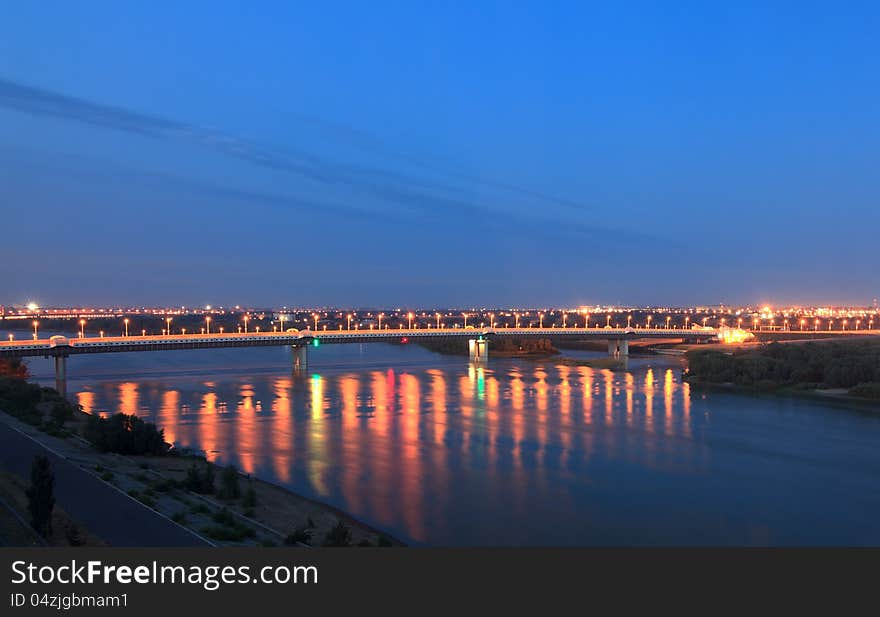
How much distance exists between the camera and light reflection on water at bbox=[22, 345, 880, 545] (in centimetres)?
1315

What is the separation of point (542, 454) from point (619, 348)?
39580 millimetres

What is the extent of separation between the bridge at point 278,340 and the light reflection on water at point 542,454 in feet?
8.06

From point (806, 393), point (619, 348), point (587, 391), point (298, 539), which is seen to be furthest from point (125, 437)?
point (619, 348)

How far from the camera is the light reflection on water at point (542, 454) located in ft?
43.1

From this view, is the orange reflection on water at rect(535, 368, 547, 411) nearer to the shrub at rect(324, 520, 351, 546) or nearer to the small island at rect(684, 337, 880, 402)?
the small island at rect(684, 337, 880, 402)

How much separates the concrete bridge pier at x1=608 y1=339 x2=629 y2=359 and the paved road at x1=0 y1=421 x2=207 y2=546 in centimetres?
4849

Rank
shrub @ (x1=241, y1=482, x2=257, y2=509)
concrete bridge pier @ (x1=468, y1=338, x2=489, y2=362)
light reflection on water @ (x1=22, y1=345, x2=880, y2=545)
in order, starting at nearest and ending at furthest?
shrub @ (x1=241, y1=482, x2=257, y2=509), light reflection on water @ (x1=22, y1=345, x2=880, y2=545), concrete bridge pier @ (x1=468, y1=338, x2=489, y2=362)

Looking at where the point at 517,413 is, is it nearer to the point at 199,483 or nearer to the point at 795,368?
the point at 199,483

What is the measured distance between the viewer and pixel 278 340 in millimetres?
46938

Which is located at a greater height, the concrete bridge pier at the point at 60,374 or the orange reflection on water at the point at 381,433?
the concrete bridge pier at the point at 60,374

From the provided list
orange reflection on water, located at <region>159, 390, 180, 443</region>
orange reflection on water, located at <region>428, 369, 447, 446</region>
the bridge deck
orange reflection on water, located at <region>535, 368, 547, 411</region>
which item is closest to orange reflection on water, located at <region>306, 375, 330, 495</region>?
orange reflection on water, located at <region>428, 369, 447, 446</region>

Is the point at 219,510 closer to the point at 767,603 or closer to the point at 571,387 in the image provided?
the point at 767,603

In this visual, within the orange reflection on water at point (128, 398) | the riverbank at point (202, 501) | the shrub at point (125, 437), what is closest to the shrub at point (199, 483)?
the riverbank at point (202, 501)

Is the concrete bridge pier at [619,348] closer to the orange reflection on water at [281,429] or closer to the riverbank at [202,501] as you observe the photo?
the orange reflection on water at [281,429]
